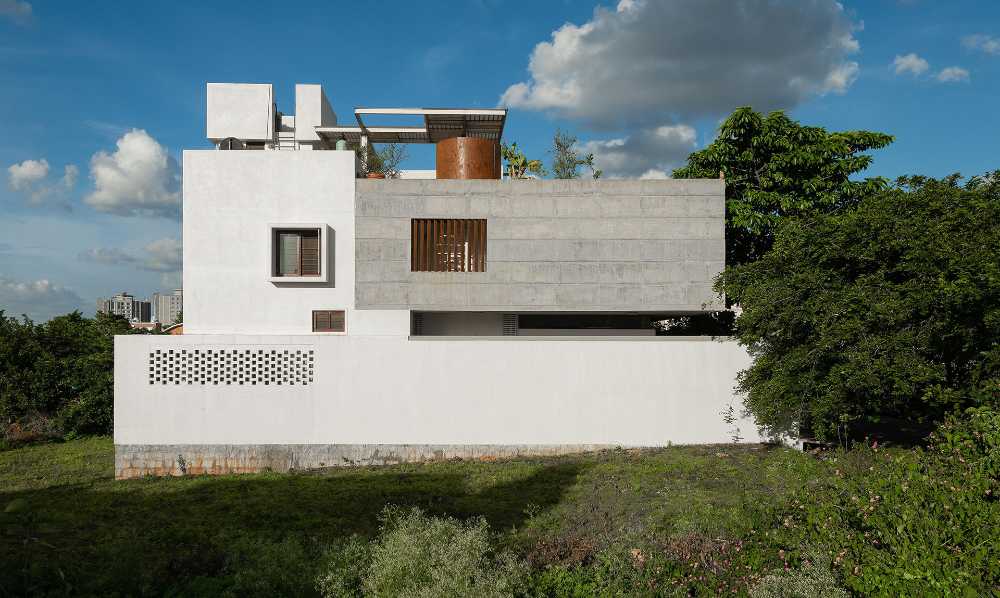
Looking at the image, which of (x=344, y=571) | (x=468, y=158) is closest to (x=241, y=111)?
(x=468, y=158)

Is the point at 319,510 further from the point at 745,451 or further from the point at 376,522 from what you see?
the point at 745,451

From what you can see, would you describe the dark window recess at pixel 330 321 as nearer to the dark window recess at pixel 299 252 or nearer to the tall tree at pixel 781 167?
the dark window recess at pixel 299 252

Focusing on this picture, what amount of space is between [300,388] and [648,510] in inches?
315

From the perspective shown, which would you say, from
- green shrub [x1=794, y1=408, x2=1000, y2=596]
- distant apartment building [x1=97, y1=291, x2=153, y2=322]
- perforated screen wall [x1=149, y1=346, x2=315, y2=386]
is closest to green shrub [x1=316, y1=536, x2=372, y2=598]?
green shrub [x1=794, y1=408, x2=1000, y2=596]

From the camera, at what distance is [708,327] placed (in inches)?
787

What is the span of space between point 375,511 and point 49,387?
15308 millimetres

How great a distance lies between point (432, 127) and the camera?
17.5 metres

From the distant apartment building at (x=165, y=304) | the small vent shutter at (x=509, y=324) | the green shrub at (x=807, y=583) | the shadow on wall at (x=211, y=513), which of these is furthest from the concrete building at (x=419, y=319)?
the distant apartment building at (x=165, y=304)

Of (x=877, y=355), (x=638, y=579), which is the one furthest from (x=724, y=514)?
(x=877, y=355)

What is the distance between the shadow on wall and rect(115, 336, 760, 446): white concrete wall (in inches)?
36.7

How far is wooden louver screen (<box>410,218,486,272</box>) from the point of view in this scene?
1420 centimetres

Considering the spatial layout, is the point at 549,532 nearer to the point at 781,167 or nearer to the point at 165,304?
the point at 781,167

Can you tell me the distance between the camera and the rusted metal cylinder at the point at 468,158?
15.1 meters

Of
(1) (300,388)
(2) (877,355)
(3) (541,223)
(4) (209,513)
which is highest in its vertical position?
(3) (541,223)
